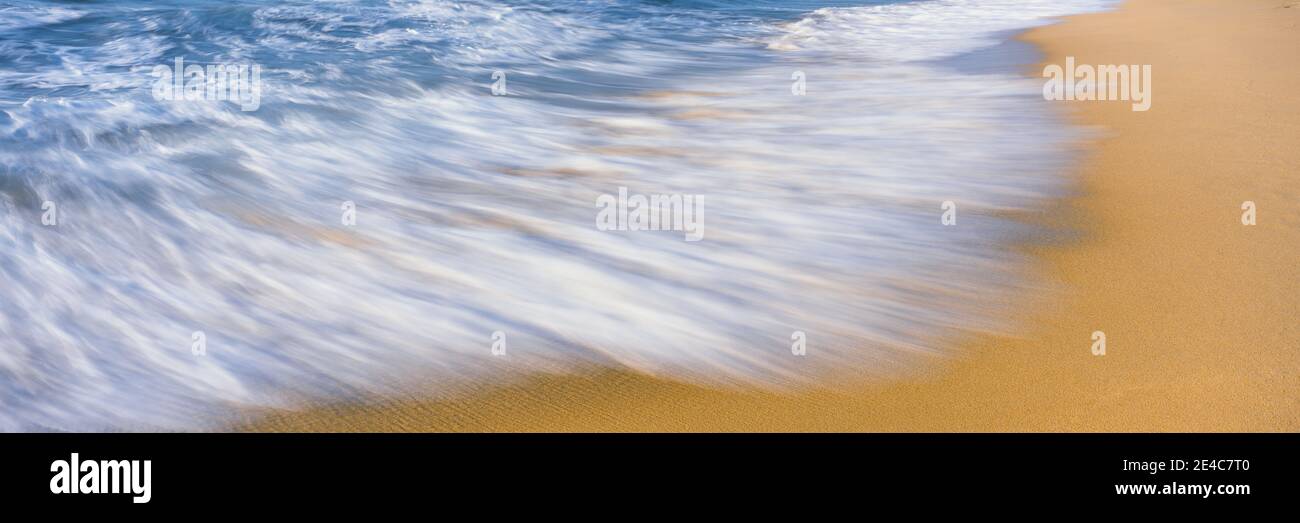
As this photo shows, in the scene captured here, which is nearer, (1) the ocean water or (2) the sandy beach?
(2) the sandy beach

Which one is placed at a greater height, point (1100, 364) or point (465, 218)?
point (465, 218)

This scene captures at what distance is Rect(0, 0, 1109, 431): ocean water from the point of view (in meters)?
2.63

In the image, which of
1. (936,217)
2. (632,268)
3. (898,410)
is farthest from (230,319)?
(936,217)

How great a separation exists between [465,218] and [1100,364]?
7.54 ft

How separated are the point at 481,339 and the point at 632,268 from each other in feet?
2.20

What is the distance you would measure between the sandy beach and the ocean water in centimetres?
14

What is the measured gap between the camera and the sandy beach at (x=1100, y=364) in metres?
2.24

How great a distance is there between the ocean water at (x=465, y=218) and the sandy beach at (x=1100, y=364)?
14 cm

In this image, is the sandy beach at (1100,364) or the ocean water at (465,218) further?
the ocean water at (465,218)

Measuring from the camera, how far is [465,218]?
12.5 feet

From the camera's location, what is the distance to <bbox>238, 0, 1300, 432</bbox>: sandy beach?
7.36 ft
